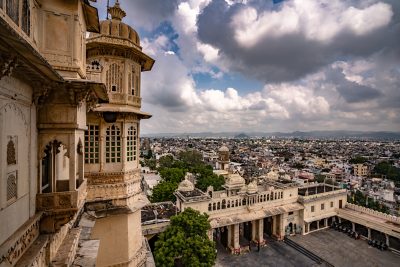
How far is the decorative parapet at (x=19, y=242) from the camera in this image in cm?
375

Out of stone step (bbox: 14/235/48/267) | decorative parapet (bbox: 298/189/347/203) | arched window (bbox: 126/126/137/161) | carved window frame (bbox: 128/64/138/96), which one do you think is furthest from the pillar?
decorative parapet (bbox: 298/189/347/203)

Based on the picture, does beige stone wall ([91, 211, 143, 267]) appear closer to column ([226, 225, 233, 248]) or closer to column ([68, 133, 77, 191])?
column ([68, 133, 77, 191])

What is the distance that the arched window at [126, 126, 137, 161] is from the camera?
37.3ft

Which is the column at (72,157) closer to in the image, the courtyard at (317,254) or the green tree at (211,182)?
the courtyard at (317,254)

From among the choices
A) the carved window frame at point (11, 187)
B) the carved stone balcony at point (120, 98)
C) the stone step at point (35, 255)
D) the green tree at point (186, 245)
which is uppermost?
the carved stone balcony at point (120, 98)

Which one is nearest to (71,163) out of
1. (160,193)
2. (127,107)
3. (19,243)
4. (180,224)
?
(19,243)

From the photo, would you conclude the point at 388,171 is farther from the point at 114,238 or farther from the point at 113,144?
the point at 113,144

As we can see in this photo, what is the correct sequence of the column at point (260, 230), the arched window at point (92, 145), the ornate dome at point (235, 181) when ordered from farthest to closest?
the ornate dome at point (235, 181)
the column at point (260, 230)
the arched window at point (92, 145)

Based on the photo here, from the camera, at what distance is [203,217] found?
2097 centimetres

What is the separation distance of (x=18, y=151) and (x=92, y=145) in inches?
247

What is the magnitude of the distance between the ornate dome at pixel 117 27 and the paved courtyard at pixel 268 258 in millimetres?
21959

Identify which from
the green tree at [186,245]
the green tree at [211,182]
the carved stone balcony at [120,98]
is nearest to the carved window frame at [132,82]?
the carved stone balcony at [120,98]

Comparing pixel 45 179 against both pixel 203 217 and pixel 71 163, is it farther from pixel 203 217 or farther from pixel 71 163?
pixel 203 217

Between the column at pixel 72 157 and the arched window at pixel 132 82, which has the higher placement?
the arched window at pixel 132 82
